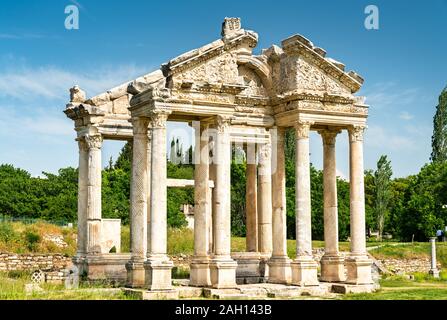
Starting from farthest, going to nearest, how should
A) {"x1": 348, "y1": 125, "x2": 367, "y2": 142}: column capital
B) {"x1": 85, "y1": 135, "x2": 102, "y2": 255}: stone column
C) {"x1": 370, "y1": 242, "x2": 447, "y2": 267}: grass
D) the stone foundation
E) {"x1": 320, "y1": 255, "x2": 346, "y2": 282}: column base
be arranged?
1. {"x1": 370, "y1": 242, "x2": 447, "y2": 267}: grass
2. {"x1": 85, "y1": 135, "x2": 102, "y2": 255}: stone column
3. {"x1": 320, "y1": 255, "x2": 346, "y2": 282}: column base
4. {"x1": 348, "y1": 125, "x2": 367, "y2": 142}: column capital
5. the stone foundation

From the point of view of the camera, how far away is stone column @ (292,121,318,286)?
2628 centimetres

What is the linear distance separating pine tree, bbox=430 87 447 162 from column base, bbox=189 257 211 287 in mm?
57558

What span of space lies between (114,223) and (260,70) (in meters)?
11.0

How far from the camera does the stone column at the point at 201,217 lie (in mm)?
25375

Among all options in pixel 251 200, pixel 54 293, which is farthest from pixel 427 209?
pixel 54 293

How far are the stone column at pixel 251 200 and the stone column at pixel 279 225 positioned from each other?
2.80m

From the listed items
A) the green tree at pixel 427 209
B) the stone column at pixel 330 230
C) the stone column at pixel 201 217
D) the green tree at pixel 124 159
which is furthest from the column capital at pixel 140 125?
the green tree at pixel 124 159

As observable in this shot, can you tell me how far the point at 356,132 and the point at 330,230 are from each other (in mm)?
4217

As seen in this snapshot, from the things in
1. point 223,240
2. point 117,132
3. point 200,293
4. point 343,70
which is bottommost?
point 200,293

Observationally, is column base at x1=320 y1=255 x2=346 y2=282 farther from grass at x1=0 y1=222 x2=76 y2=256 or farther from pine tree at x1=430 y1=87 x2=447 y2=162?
pine tree at x1=430 y1=87 x2=447 y2=162

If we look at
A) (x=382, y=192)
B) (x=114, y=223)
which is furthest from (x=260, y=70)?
(x=382, y=192)

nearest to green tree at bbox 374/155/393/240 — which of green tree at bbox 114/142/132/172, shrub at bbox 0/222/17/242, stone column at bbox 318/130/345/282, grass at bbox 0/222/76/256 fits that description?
green tree at bbox 114/142/132/172

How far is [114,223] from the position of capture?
33906 mm
